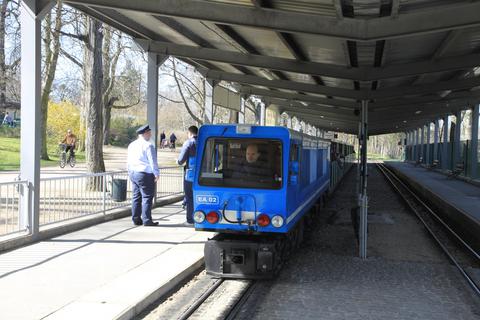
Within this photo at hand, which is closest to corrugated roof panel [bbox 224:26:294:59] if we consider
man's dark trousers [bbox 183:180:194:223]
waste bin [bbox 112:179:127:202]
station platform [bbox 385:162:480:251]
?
man's dark trousers [bbox 183:180:194:223]

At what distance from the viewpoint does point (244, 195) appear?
306 inches

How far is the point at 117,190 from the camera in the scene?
42.0 ft

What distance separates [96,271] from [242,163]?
260 centimetres

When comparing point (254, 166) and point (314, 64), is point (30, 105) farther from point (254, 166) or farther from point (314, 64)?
point (314, 64)

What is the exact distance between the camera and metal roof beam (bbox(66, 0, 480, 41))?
895cm

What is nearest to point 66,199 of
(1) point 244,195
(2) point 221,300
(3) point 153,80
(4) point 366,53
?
(3) point 153,80

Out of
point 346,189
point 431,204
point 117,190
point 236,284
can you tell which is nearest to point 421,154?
point 346,189

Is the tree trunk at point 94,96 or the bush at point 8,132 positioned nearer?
the tree trunk at point 94,96

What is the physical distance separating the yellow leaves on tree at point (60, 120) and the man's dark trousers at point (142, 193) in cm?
3673

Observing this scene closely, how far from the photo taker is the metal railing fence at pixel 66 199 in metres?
8.89

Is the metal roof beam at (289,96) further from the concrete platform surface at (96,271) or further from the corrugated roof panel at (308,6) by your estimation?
the corrugated roof panel at (308,6)

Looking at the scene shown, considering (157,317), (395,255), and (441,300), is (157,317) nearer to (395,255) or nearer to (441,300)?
(441,300)

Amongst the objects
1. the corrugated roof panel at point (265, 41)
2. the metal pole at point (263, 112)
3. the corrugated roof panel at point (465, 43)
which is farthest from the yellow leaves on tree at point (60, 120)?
the corrugated roof panel at point (465, 43)

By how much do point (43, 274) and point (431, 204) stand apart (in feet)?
57.9
